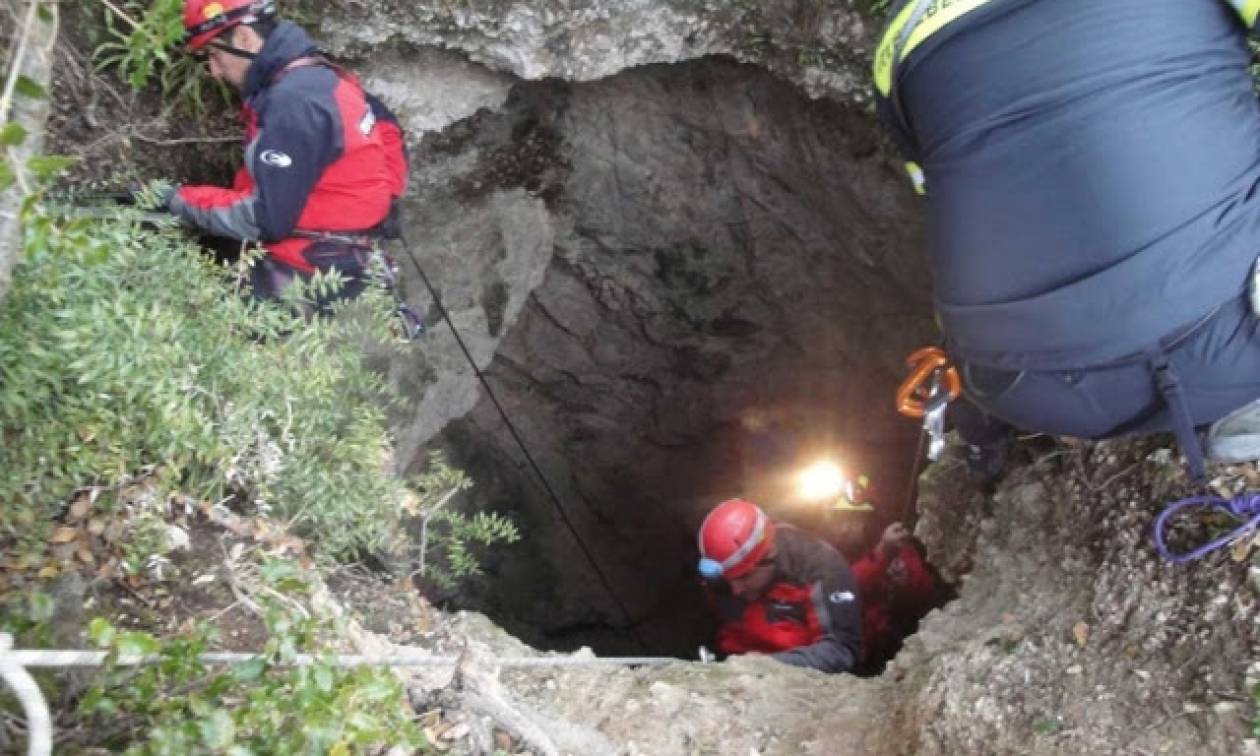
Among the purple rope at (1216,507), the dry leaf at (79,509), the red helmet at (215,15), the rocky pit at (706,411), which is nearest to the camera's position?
the dry leaf at (79,509)

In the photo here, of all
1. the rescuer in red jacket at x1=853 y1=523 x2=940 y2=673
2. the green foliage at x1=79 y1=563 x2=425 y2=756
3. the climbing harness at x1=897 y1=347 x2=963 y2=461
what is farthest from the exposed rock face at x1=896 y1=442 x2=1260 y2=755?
the rescuer in red jacket at x1=853 y1=523 x2=940 y2=673

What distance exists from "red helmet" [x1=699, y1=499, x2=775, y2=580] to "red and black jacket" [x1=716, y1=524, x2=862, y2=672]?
26 cm

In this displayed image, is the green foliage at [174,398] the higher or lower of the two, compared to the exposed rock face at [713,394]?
lower

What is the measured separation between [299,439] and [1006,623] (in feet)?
9.18

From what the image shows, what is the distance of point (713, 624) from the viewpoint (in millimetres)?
9492

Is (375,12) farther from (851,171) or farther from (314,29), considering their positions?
(851,171)

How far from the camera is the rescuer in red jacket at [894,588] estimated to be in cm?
751

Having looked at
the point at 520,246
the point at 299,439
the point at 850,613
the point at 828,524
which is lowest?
the point at 299,439

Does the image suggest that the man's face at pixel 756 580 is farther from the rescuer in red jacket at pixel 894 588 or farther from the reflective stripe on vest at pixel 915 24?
the reflective stripe on vest at pixel 915 24

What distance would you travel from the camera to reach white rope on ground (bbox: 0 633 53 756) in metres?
1.43

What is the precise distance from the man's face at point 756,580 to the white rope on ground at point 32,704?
5.37 metres

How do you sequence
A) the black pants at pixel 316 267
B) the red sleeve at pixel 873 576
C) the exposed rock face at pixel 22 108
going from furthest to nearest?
the red sleeve at pixel 873 576 < the black pants at pixel 316 267 < the exposed rock face at pixel 22 108

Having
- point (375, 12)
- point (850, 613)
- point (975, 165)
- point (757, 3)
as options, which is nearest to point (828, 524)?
point (850, 613)

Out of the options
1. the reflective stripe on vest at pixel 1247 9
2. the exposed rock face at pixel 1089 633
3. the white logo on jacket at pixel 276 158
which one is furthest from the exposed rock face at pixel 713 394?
the reflective stripe on vest at pixel 1247 9
